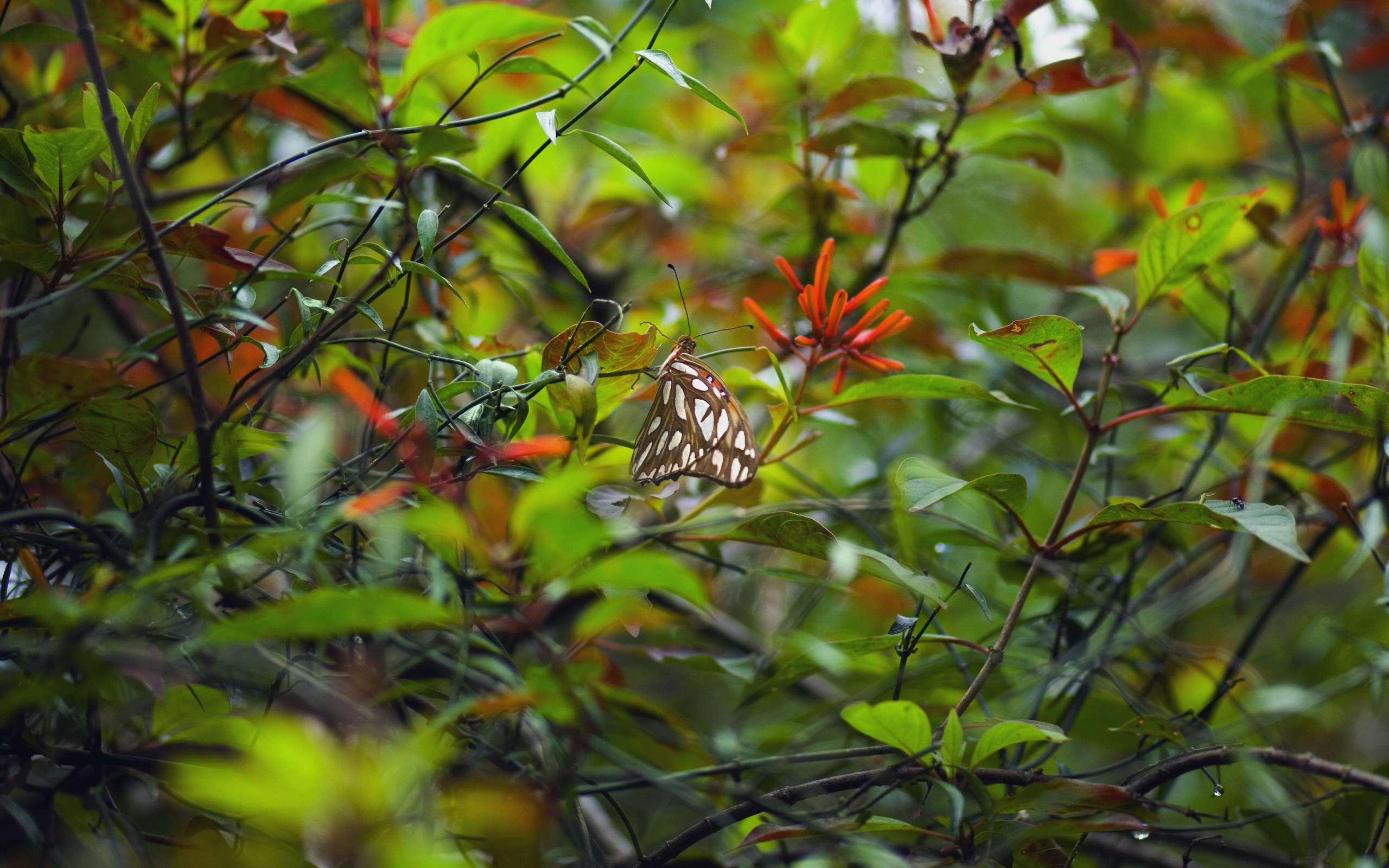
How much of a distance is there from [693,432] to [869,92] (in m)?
0.47

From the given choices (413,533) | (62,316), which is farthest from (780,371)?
(62,316)

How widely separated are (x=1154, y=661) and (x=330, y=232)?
115cm

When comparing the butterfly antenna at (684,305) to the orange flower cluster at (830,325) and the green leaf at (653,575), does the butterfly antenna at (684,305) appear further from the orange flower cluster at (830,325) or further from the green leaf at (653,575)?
the green leaf at (653,575)

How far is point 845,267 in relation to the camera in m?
1.17

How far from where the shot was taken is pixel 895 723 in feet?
1.66

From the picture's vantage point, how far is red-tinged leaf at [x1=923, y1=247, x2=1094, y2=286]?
3.09ft

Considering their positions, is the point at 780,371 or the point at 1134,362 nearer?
the point at 780,371

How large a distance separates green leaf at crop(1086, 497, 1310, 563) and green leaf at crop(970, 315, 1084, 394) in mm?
115

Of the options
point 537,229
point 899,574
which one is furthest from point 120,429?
point 899,574

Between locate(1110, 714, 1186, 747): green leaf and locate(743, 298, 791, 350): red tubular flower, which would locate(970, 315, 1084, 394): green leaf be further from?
locate(1110, 714, 1186, 747): green leaf

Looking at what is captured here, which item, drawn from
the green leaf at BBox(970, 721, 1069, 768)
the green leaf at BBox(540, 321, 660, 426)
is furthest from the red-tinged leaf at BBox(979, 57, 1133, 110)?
the green leaf at BBox(970, 721, 1069, 768)

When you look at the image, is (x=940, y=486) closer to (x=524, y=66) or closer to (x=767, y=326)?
(x=767, y=326)

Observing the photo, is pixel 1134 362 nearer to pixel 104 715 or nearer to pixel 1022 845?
pixel 1022 845

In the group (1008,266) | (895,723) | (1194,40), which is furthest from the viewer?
(1194,40)
